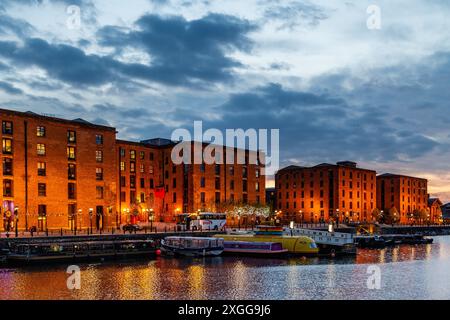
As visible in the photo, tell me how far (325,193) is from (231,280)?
122 m

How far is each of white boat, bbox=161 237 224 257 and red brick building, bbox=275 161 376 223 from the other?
9038 cm

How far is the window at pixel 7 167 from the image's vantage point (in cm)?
8731

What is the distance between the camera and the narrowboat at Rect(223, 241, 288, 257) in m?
76.5

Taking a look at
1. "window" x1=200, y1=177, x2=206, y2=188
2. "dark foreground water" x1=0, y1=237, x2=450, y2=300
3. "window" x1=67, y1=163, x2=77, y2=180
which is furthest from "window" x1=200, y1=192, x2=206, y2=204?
"dark foreground water" x1=0, y1=237, x2=450, y2=300

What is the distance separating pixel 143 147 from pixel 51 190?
34.7 meters

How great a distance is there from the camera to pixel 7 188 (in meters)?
86.8

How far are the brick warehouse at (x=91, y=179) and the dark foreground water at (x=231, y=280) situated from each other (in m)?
30.4

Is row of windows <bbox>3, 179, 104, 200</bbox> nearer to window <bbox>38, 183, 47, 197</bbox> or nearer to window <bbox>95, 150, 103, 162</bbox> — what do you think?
window <bbox>38, 183, 47, 197</bbox>

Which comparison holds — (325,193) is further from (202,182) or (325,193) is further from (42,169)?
(42,169)

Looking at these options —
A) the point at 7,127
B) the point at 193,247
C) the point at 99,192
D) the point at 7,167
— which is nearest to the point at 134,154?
the point at 99,192
